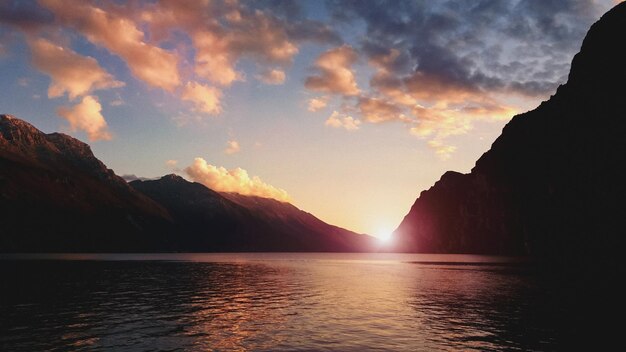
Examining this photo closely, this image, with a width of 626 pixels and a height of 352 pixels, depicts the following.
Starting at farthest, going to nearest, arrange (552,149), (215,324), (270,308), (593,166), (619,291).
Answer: (552,149) < (593,166) < (619,291) < (270,308) < (215,324)

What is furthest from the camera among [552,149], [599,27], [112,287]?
[552,149]

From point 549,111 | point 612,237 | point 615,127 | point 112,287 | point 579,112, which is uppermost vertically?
point 549,111

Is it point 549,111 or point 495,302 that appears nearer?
point 495,302

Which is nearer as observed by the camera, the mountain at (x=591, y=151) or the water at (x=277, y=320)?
the water at (x=277, y=320)

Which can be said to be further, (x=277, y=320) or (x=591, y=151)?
(x=591, y=151)

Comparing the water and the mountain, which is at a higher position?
the mountain

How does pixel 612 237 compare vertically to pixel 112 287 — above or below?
above

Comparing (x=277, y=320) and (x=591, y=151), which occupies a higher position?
(x=591, y=151)

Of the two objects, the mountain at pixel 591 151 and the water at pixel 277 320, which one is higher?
the mountain at pixel 591 151

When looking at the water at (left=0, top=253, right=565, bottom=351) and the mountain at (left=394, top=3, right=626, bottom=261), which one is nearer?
the water at (left=0, top=253, right=565, bottom=351)

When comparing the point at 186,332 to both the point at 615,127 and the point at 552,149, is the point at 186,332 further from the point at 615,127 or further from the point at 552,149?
the point at 552,149

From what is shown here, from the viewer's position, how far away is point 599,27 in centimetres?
13388

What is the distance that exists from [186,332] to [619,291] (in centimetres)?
5239

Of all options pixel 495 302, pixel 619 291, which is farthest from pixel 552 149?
pixel 495 302
